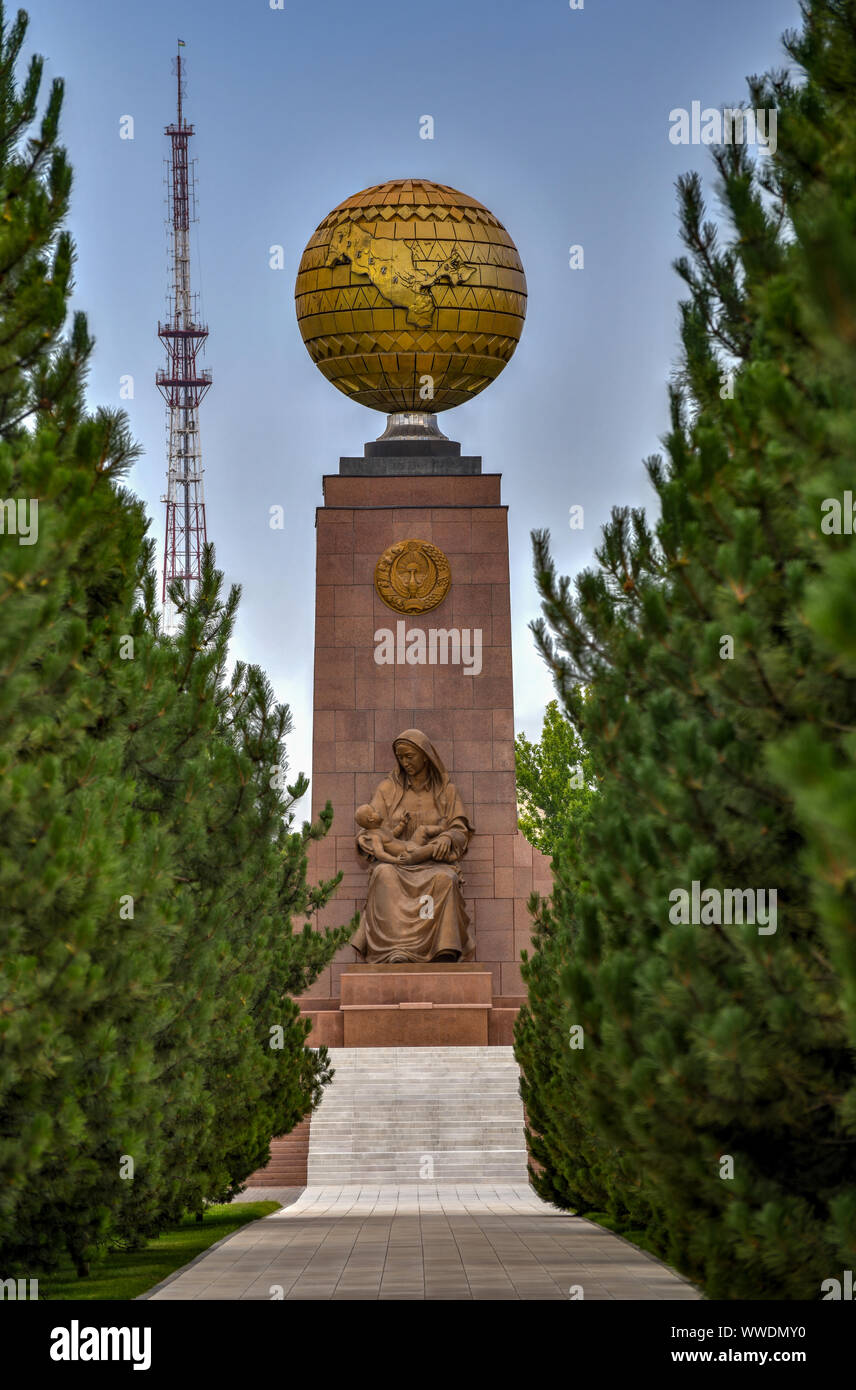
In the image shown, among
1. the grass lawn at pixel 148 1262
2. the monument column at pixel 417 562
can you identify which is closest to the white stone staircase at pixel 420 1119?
the grass lawn at pixel 148 1262

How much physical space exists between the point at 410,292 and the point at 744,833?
661 inches

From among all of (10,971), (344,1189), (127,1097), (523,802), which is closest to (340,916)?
(344,1189)

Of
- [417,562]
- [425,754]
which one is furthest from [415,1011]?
[417,562]

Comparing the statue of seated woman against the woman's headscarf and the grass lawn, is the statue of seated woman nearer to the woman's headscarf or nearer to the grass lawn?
the woman's headscarf

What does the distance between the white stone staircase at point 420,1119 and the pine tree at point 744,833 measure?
35.4 ft

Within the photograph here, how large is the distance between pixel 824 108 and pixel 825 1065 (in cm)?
330

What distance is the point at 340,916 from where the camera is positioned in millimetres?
21797

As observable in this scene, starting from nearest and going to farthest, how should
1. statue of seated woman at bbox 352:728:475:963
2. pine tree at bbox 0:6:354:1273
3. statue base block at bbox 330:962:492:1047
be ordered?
pine tree at bbox 0:6:354:1273, statue base block at bbox 330:962:492:1047, statue of seated woman at bbox 352:728:475:963

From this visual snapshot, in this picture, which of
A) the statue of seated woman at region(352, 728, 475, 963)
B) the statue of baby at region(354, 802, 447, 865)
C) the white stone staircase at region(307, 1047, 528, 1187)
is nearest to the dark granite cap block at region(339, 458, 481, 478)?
the statue of seated woman at region(352, 728, 475, 963)

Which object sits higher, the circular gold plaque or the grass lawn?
the circular gold plaque

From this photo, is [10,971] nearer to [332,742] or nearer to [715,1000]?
[715,1000]

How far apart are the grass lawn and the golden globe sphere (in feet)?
33.1

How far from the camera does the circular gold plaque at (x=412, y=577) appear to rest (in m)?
22.7

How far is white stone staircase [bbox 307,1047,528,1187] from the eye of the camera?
17.8 meters
